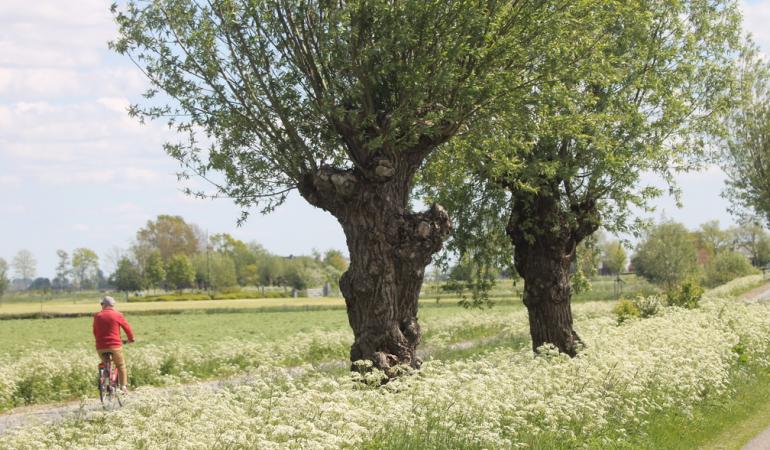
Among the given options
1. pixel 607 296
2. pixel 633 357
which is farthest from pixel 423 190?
pixel 607 296

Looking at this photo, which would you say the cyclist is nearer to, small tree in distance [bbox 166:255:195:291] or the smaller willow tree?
the smaller willow tree

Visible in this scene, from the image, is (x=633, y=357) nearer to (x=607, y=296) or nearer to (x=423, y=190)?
(x=423, y=190)

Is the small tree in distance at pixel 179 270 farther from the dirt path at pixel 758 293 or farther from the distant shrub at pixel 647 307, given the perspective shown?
the distant shrub at pixel 647 307

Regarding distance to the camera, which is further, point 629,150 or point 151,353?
point 151,353

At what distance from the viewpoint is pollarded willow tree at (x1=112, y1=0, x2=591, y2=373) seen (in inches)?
574

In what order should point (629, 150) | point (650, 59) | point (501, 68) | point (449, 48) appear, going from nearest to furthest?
point (449, 48) < point (501, 68) < point (629, 150) < point (650, 59)

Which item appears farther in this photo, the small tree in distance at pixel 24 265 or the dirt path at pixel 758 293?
the small tree in distance at pixel 24 265

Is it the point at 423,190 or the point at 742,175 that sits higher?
the point at 742,175

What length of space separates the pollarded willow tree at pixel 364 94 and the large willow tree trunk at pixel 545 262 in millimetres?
5623

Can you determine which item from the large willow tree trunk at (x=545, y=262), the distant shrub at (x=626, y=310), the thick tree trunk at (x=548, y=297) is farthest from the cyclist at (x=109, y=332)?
the distant shrub at (x=626, y=310)

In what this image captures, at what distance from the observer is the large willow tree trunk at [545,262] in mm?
21281

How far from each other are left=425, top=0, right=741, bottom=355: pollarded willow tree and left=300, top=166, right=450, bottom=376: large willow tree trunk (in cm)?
312

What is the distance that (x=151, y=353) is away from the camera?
23984 millimetres

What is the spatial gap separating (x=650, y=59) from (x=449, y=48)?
9190 millimetres
